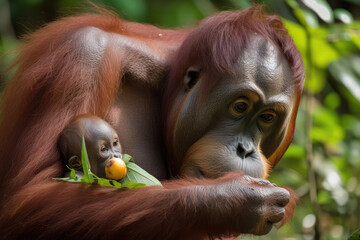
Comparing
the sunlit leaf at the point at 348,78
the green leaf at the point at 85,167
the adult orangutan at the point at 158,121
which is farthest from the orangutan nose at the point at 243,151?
the sunlit leaf at the point at 348,78

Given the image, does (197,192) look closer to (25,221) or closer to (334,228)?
(25,221)

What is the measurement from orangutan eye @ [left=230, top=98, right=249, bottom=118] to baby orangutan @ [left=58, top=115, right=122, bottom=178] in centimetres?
64

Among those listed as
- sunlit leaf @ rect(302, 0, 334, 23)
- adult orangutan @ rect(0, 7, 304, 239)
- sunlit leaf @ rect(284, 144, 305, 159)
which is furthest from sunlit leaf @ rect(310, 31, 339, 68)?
adult orangutan @ rect(0, 7, 304, 239)

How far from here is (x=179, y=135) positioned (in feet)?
10.7

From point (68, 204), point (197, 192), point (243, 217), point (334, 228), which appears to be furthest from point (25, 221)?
point (334, 228)

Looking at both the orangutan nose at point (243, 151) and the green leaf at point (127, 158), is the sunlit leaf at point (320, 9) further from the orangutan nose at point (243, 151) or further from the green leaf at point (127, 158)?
the green leaf at point (127, 158)

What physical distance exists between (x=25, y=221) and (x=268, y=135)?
1.38 m

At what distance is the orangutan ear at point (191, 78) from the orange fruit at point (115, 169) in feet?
2.20

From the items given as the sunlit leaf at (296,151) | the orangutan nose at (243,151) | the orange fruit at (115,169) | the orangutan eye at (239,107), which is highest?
the orangutan eye at (239,107)

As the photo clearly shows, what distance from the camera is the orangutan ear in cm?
334

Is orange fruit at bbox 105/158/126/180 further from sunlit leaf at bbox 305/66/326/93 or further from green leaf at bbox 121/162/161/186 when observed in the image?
sunlit leaf at bbox 305/66/326/93

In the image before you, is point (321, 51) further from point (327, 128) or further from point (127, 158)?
point (127, 158)

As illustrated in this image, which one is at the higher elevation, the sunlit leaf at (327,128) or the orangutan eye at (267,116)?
the orangutan eye at (267,116)

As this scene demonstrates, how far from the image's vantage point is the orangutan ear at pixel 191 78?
334 centimetres
